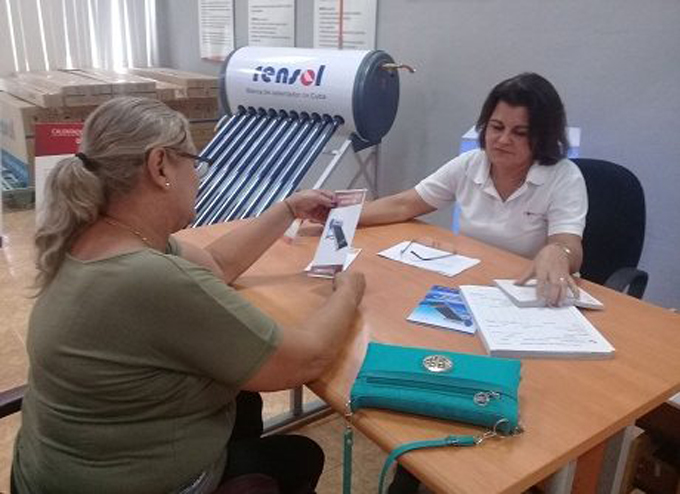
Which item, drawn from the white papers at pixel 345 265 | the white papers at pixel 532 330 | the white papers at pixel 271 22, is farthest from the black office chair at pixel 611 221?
the white papers at pixel 271 22

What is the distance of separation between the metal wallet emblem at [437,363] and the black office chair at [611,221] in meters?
0.97

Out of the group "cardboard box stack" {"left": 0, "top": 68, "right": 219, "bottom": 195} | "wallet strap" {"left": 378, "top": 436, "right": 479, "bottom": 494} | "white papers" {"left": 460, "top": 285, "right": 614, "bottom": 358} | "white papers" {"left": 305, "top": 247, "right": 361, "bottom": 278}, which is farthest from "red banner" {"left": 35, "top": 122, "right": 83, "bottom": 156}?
"cardboard box stack" {"left": 0, "top": 68, "right": 219, "bottom": 195}

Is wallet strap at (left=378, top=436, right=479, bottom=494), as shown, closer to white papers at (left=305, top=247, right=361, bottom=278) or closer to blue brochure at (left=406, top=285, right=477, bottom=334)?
blue brochure at (left=406, top=285, right=477, bottom=334)

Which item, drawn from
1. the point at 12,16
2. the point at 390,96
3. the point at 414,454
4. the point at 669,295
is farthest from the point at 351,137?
the point at 12,16

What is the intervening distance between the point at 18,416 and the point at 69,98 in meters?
2.50

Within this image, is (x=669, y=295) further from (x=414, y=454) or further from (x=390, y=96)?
(x=414, y=454)

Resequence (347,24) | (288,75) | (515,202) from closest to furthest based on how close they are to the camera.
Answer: (515,202) < (288,75) < (347,24)

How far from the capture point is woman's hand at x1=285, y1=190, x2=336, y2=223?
1.57 m

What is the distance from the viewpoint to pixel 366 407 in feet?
3.07

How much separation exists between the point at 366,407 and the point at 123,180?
51 cm

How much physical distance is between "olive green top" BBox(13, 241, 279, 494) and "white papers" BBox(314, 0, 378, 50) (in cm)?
251

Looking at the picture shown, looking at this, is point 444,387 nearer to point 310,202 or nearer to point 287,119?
point 310,202

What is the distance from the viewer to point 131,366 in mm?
864

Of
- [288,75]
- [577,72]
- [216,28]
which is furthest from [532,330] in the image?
[216,28]
